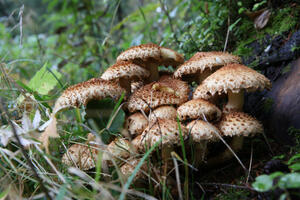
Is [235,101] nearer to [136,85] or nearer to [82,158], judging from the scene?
[136,85]

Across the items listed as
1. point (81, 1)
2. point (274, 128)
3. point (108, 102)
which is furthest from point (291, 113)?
point (81, 1)

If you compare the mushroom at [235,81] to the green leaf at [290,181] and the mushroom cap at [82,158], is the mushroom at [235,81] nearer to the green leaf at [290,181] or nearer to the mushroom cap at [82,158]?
the green leaf at [290,181]

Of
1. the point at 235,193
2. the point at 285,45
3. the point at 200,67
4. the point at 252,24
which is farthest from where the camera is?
the point at 252,24

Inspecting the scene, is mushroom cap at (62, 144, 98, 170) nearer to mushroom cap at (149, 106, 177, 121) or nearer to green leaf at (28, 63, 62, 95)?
mushroom cap at (149, 106, 177, 121)

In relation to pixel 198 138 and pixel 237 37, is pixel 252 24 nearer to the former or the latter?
pixel 237 37

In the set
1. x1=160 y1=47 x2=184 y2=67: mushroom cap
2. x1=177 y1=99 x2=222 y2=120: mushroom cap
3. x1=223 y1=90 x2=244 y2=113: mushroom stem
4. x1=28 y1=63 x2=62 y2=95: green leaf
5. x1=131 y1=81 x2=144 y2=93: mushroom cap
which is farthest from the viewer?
x1=28 y1=63 x2=62 y2=95: green leaf

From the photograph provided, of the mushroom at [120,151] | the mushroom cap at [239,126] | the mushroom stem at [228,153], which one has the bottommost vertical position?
the mushroom stem at [228,153]

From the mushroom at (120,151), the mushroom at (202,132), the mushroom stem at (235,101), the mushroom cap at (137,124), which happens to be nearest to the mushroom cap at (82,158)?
the mushroom at (120,151)

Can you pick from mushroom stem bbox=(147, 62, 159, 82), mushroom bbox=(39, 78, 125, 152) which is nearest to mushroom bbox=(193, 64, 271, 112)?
mushroom stem bbox=(147, 62, 159, 82)
